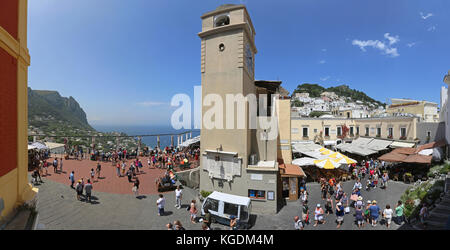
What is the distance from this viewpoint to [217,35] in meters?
13.6

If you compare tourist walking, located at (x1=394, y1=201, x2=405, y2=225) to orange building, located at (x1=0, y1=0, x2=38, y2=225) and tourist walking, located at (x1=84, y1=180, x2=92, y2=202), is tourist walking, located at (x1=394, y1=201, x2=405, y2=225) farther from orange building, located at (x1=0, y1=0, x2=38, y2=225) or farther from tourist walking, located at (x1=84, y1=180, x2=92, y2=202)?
tourist walking, located at (x1=84, y1=180, x2=92, y2=202)

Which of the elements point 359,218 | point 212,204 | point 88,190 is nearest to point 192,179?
point 212,204

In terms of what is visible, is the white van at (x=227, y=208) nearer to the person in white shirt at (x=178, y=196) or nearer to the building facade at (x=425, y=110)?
the person in white shirt at (x=178, y=196)

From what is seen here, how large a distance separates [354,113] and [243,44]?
4113cm

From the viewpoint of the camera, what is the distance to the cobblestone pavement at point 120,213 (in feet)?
31.7

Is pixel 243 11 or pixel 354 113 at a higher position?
pixel 243 11

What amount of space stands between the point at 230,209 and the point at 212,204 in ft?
3.83

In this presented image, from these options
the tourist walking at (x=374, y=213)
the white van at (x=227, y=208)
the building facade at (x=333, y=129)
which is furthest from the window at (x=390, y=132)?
the white van at (x=227, y=208)

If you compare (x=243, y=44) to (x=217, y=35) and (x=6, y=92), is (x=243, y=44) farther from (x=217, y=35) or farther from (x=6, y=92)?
(x=6, y=92)

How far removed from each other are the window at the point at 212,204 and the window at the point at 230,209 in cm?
50

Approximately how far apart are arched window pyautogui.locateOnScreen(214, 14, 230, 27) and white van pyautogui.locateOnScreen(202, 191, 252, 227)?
12.3 m

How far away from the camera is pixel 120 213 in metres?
10.8

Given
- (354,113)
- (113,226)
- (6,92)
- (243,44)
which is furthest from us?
(354,113)

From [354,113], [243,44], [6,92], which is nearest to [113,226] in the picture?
[6,92]
